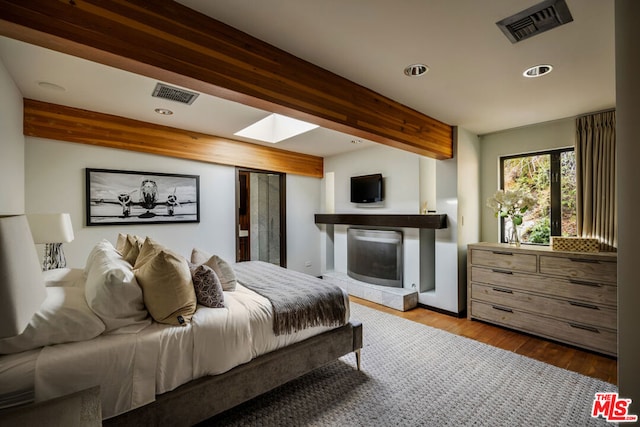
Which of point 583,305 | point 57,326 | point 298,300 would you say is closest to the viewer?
point 57,326

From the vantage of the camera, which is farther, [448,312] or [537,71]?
[448,312]

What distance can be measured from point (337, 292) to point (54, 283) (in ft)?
Answer: 6.84

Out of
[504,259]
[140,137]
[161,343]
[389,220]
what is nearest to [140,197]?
[140,137]

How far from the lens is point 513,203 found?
11.3ft

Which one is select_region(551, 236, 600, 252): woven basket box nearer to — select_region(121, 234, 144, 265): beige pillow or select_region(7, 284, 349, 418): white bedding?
select_region(7, 284, 349, 418): white bedding

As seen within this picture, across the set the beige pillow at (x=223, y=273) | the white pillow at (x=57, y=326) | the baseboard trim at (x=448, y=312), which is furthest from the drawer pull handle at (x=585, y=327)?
the white pillow at (x=57, y=326)

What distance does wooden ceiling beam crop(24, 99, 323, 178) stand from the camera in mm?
2895

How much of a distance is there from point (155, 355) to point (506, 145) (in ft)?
14.6

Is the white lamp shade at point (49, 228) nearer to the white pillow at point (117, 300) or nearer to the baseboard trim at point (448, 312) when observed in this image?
the white pillow at point (117, 300)

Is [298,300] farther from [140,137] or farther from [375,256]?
[140,137]

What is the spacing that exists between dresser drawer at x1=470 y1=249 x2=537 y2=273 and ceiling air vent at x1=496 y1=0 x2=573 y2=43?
7.60 feet

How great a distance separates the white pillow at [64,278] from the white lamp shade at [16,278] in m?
1.05

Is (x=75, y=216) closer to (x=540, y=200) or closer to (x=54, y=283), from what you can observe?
(x=54, y=283)

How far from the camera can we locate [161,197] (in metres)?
3.68
